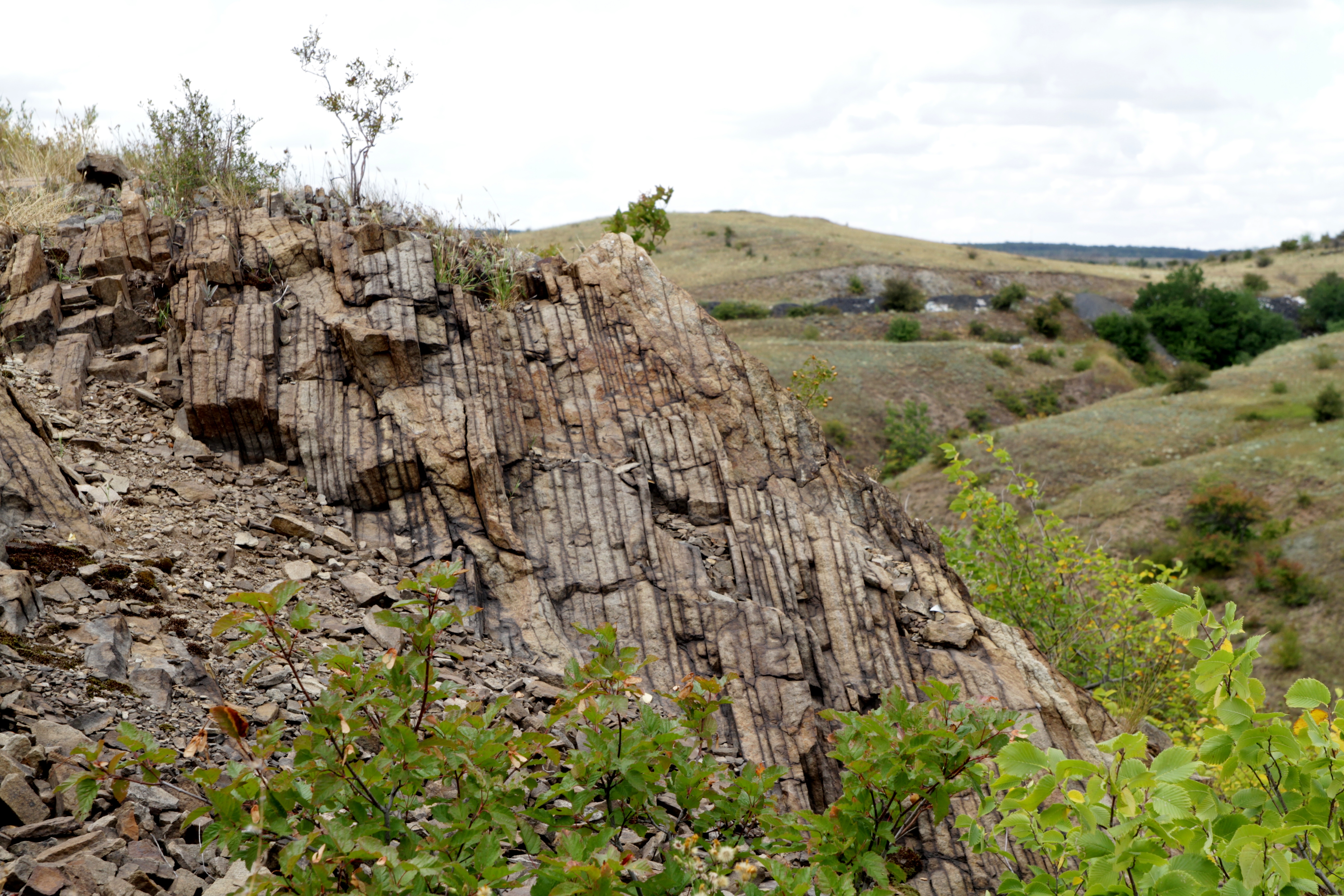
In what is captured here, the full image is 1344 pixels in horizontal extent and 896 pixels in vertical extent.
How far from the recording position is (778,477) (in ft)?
29.4

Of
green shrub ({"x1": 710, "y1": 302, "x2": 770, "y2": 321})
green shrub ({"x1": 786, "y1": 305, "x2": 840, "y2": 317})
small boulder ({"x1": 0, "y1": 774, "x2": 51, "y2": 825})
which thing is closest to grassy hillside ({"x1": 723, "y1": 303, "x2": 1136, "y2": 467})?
green shrub ({"x1": 786, "y1": 305, "x2": 840, "y2": 317})

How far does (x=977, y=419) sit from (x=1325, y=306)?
4982 centimetres

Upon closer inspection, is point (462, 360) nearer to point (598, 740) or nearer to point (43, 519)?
point (43, 519)

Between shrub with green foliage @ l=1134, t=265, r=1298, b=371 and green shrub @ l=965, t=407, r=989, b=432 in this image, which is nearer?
green shrub @ l=965, t=407, r=989, b=432

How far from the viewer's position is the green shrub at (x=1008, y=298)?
73062 millimetres

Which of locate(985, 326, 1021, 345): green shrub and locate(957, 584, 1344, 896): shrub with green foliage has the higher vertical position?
locate(985, 326, 1021, 345): green shrub

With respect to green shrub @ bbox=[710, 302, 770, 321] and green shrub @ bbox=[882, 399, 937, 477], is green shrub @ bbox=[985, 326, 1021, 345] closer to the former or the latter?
green shrub @ bbox=[710, 302, 770, 321]

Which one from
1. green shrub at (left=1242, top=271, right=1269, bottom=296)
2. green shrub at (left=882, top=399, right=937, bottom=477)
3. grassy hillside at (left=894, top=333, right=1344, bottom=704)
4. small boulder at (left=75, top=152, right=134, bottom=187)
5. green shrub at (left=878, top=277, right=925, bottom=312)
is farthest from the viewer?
green shrub at (left=1242, top=271, right=1269, bottom=296)

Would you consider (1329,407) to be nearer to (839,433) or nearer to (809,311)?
(839,433)

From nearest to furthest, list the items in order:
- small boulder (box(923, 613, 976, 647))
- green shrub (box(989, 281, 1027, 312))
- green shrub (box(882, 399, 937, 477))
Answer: small boulder (box(923, 613, 976, 647))
green shrub (box(882, 399, 937, 477))
green shrub (box(989, 281, 1027, 312))

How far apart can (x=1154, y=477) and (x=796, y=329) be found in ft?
95.8

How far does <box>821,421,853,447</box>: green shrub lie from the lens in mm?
42719

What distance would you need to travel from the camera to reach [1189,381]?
4684cm

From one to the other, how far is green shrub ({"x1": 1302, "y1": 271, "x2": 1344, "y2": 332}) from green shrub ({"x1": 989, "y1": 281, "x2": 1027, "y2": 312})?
25842 mm
